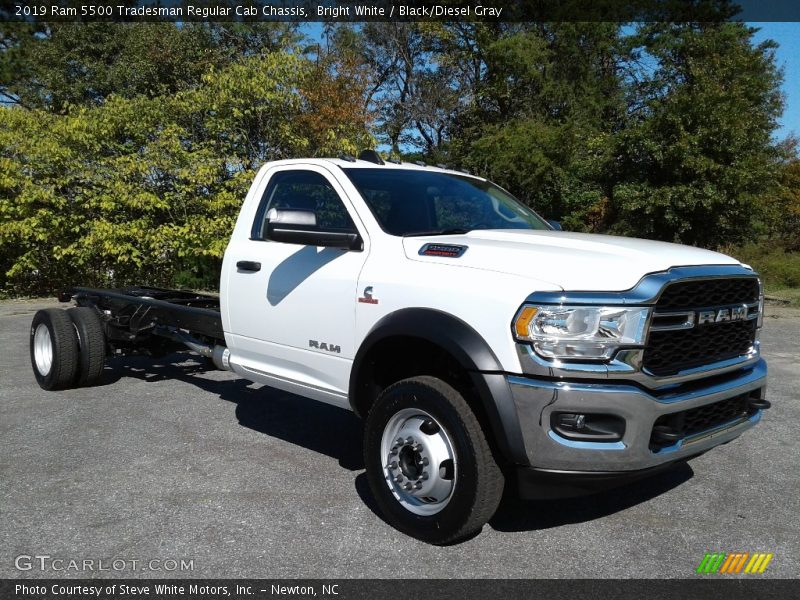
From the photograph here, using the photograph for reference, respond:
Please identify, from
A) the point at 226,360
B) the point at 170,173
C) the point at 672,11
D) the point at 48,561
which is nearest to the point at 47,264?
the point at 170,173

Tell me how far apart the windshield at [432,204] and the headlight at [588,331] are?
128 cm

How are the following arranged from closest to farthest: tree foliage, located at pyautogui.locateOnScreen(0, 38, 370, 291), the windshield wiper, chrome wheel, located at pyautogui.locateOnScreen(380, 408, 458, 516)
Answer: chrome wheel, located at pyautogui.locateOnScreen(380, 408, 458, 516), the windshield wiper, tree foliage, located at pyautogui.locateOnScreen(0, 38, 370, 291)

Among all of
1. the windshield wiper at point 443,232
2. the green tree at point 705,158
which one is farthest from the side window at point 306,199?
the green tree at point 705,158

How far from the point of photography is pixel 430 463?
3.58m

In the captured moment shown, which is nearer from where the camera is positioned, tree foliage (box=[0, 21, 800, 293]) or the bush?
tree foliage (box=[0, 21, 800, 293])

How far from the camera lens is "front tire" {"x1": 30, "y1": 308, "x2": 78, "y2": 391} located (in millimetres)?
6711

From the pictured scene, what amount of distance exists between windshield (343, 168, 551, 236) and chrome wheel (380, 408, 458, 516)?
1.15m

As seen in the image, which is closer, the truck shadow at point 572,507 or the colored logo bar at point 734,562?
the colored logo bar at point 734,562

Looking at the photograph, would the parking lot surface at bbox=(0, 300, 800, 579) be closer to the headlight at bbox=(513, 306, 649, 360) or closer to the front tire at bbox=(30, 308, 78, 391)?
the front tire at bbox=(30, 308, 78, 391)

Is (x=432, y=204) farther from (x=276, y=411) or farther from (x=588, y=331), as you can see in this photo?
(x=276, y=411)

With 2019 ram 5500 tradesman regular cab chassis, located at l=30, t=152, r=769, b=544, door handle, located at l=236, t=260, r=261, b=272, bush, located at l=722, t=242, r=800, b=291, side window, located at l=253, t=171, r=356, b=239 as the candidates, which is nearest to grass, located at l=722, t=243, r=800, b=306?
bush, located at l=722, t=242, r=800, b=291

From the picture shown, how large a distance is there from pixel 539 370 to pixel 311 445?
257cm

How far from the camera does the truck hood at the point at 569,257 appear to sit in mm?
3299

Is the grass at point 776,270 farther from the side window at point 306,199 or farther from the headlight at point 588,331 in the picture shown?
the headlight at point 588,331
